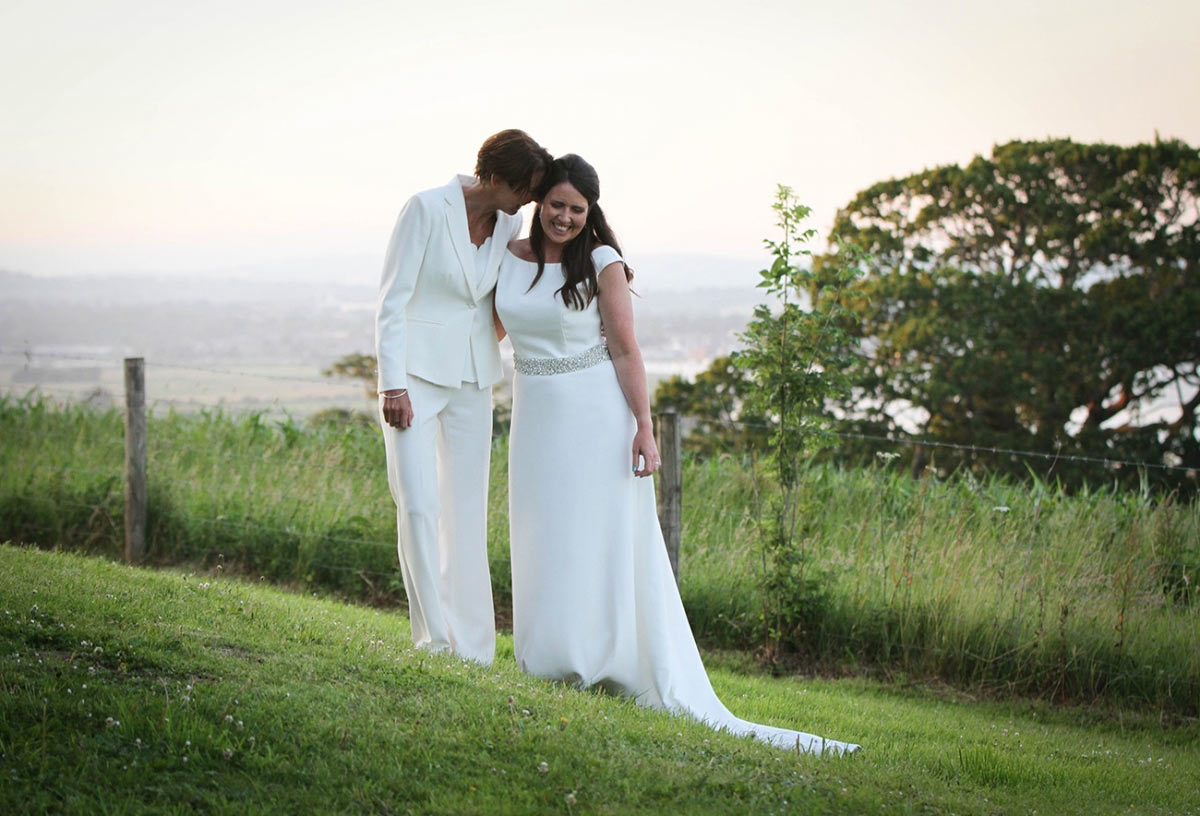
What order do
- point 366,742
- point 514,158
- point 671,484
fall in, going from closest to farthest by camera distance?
point 366,742, point 514,158, point 671,484

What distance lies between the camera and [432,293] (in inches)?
189

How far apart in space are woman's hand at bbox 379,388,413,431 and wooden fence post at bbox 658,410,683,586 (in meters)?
2.47

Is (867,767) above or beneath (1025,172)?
beneath

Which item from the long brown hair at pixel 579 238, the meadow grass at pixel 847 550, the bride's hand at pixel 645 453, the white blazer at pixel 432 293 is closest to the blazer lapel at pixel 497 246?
the white blazer at pixel 432 293

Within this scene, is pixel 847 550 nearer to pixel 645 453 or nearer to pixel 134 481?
pixel 645 453

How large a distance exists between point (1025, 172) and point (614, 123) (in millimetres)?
6916

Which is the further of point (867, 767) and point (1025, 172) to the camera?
point (1025, 172)

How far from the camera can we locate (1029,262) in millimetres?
18000

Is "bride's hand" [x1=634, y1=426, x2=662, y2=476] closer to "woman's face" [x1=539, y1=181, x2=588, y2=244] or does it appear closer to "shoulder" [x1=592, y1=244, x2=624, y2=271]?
"shoulder" [x1=592, y1=244, x2=624, y2=271]

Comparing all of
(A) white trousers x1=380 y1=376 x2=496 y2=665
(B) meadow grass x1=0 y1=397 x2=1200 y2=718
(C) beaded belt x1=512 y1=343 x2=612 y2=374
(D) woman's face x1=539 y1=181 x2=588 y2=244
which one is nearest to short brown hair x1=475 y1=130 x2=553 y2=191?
(D) woman's face x1=539 y1=181 x2=588 y2=244

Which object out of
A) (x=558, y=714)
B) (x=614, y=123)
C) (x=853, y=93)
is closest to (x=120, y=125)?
(x=614, y=123)

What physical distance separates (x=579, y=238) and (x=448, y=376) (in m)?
0.84

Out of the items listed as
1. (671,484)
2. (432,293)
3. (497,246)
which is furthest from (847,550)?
(432,293)

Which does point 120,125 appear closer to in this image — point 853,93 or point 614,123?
point 614,123
